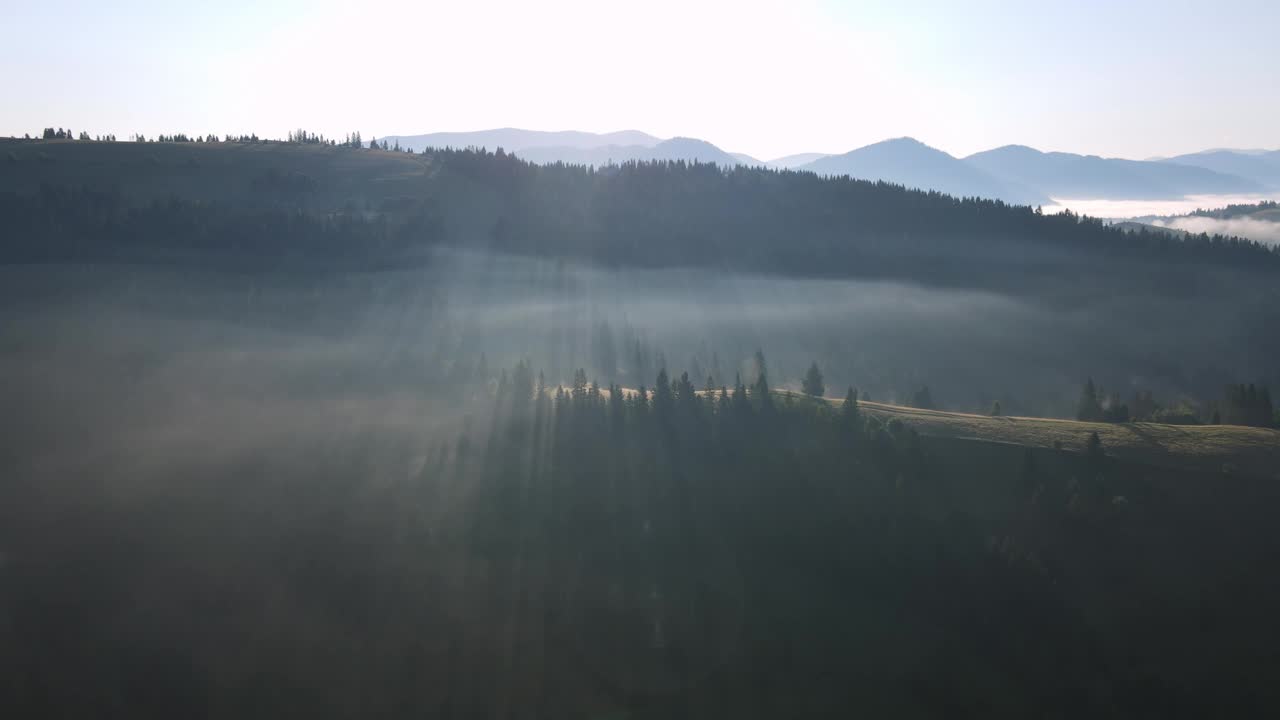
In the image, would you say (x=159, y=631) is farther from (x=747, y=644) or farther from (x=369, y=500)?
(x=747, y=644)

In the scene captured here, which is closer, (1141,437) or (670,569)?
(670,569)

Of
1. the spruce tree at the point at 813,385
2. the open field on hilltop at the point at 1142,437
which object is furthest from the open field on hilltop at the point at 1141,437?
the spruce tree at the point at 813,385

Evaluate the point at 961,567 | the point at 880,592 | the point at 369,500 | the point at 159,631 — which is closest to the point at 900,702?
the point at 880,592

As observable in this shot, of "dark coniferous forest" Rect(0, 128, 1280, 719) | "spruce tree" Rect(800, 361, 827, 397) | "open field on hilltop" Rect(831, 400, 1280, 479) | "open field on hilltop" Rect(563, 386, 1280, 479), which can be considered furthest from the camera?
"spruce tree" Rect(800, 361, 827, 397)

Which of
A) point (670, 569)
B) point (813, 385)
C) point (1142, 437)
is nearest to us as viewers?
point (670, 569)

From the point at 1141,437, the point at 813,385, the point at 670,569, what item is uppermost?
the point at 1141,437

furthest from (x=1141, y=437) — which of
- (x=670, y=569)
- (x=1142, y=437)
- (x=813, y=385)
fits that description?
(x=670, y=569)

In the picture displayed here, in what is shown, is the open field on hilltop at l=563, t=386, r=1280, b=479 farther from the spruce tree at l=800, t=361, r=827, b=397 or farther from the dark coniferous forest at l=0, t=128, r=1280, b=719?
the spruce tree at l=800, t=361, r=827, b=397

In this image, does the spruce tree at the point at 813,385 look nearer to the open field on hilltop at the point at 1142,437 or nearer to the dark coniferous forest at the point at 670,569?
the dark coniferous forest at the point at 670,569

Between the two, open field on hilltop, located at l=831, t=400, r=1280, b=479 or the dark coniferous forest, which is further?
open field on hilltop, located at l=831, t=400, r=1280, b=479

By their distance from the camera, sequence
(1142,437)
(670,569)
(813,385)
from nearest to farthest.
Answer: (670,569) → (1142,437) → (813,385)

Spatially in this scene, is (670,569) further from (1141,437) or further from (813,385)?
(1141,437)

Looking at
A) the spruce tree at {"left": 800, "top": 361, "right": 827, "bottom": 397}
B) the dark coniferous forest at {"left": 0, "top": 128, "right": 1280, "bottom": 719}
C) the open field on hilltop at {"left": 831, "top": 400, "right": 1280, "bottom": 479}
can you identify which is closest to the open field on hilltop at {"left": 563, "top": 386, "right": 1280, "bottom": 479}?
the open field on hilltop at {"left": 831, "top": 400, "right": 1280, "bottom": 479}
